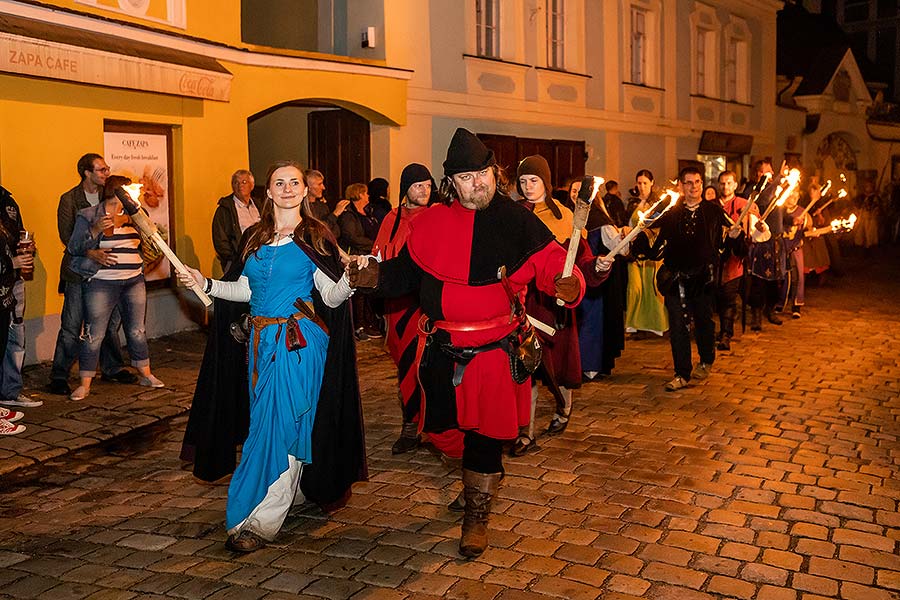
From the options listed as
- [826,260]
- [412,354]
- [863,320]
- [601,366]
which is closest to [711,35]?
[826,260]

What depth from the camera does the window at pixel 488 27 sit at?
15508 mm

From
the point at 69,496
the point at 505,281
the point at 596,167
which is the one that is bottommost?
the point at 69,496

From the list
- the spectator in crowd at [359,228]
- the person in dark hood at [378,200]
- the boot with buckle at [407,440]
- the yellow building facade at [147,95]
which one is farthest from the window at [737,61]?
the boot with buckle at [407,440]

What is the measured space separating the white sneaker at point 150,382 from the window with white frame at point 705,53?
16.7 metres

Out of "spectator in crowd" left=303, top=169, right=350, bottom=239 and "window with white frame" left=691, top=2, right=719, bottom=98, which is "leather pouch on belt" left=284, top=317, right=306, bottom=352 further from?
"window with white frame" left=691, top=2, right=719, bottom=98

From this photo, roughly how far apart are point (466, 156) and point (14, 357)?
4510mm

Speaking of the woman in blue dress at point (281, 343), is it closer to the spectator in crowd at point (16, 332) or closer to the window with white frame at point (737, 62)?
the spectator in crowd at point (16, 332)

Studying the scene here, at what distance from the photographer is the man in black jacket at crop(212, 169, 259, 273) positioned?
10.1 meters

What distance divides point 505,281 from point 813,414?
4.08 metres

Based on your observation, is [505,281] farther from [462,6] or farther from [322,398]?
[462,6]

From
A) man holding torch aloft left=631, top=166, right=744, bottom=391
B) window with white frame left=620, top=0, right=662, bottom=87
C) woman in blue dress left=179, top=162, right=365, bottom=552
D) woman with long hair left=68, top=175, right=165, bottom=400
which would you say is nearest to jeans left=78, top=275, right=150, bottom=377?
woman with long hair left=68, top=175, right=165, bottom=400

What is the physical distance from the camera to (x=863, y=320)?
12945 millimetres

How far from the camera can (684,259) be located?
27.9ft

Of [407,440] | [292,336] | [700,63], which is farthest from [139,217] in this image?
[700,63]
